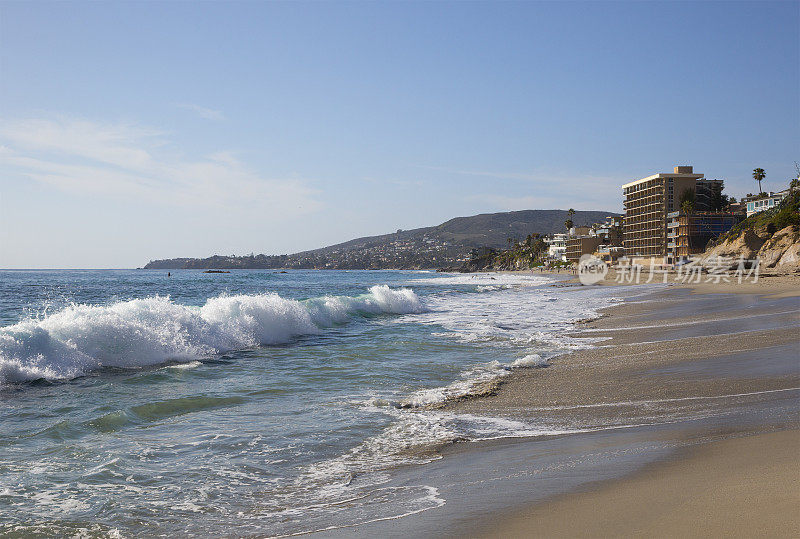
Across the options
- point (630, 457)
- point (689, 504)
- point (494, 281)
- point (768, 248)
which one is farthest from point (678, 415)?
point (494, 281)

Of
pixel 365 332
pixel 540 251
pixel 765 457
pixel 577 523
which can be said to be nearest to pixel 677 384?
pixel 765 457

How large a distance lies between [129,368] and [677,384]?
35.3ft

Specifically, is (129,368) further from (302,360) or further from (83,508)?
(83,508)

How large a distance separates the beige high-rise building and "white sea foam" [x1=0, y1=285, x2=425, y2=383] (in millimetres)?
84739

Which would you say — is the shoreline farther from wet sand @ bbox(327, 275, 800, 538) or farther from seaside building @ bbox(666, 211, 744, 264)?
seaside building @ bbox(666, 211, 744, 264)

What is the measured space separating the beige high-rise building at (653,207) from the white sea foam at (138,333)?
84.7 m

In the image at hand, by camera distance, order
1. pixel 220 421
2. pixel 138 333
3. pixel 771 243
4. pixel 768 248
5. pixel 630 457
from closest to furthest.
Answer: pixel 630 457, pixel 220 421, pixel 138 333, pixel 768 248, pixel 771 243

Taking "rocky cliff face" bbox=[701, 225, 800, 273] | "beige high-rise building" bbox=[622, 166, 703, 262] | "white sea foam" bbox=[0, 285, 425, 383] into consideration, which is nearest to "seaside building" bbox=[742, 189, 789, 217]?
"beige high-rise building" bbox=[622, 166, 703, 262]

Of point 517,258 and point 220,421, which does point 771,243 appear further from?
point 517,258

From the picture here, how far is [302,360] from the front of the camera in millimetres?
13328

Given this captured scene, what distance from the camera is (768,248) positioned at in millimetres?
55094

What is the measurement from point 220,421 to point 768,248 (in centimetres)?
6140

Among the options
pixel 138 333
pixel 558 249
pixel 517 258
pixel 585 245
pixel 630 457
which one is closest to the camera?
pixel 630 457

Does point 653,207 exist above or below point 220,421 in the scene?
above
